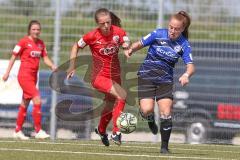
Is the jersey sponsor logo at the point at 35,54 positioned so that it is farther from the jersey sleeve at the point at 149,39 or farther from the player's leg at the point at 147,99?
the jersey sleeve at the point at 149,39

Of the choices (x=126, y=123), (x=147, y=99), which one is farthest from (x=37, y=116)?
(x=147, y=99)

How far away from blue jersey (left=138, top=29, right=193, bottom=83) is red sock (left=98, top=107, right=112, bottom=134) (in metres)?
1.27

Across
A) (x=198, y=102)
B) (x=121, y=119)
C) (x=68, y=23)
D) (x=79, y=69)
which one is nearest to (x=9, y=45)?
(x=68, y=23)

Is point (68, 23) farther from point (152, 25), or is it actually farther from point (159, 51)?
point (159, 51)

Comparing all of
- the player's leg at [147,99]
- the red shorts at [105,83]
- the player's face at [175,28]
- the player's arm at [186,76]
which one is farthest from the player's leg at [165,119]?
the red shorts at [105,83]

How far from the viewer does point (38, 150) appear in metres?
12.2

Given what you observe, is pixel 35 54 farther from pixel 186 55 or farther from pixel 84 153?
pixel 84 153

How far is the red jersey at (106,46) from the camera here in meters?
13.5

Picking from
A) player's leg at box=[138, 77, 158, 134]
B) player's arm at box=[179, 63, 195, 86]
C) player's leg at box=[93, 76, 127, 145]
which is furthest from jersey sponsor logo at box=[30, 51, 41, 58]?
player's arm at box=[179, 63, 195, 86]

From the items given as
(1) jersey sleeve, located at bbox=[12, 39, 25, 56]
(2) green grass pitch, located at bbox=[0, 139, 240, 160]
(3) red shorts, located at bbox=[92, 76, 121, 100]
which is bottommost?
(2) green grass pitch, located at bbox=[0, 139, 240, 160]

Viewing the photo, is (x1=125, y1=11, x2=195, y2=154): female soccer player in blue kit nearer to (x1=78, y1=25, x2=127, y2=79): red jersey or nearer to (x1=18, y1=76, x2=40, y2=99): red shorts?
(x1=78, y1=25, x2=127, y2=79): red jersey

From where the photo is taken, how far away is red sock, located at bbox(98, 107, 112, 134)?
13.5 meters

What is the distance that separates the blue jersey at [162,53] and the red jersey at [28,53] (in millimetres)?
4582

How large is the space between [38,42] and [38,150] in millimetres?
5044
